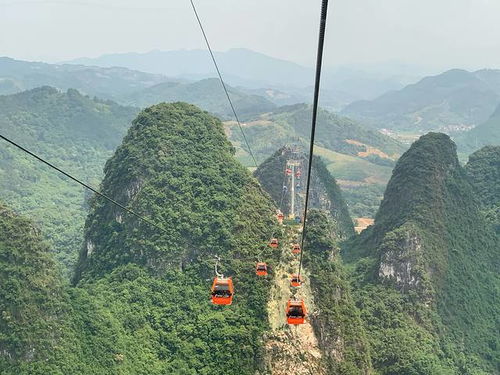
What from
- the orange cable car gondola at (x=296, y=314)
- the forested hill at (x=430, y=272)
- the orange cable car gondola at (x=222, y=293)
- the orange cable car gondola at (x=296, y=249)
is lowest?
the forested hill at (x=430, y=272)

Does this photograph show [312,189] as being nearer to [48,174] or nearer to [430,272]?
[430,272]

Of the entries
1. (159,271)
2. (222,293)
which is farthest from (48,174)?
(222,293)

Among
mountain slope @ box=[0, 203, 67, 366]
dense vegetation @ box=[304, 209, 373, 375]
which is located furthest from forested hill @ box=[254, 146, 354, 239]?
mountain slope @ box=[0, 203, 67, 366]

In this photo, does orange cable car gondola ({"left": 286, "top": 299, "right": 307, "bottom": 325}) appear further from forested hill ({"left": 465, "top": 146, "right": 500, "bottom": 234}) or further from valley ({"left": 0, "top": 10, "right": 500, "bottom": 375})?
forested hill ({"left": 465, "top": 146, "right": 500, "bottom": 234})

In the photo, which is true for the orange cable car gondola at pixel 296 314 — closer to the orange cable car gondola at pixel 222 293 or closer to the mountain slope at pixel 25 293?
the orange cable car gondola at pixel 222 293

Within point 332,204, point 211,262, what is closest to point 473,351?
point 211,262

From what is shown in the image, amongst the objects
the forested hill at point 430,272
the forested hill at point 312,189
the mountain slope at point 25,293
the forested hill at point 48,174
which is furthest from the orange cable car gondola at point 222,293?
the forested hill at point 312,189

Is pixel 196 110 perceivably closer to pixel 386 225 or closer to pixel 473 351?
pixel 386 225
